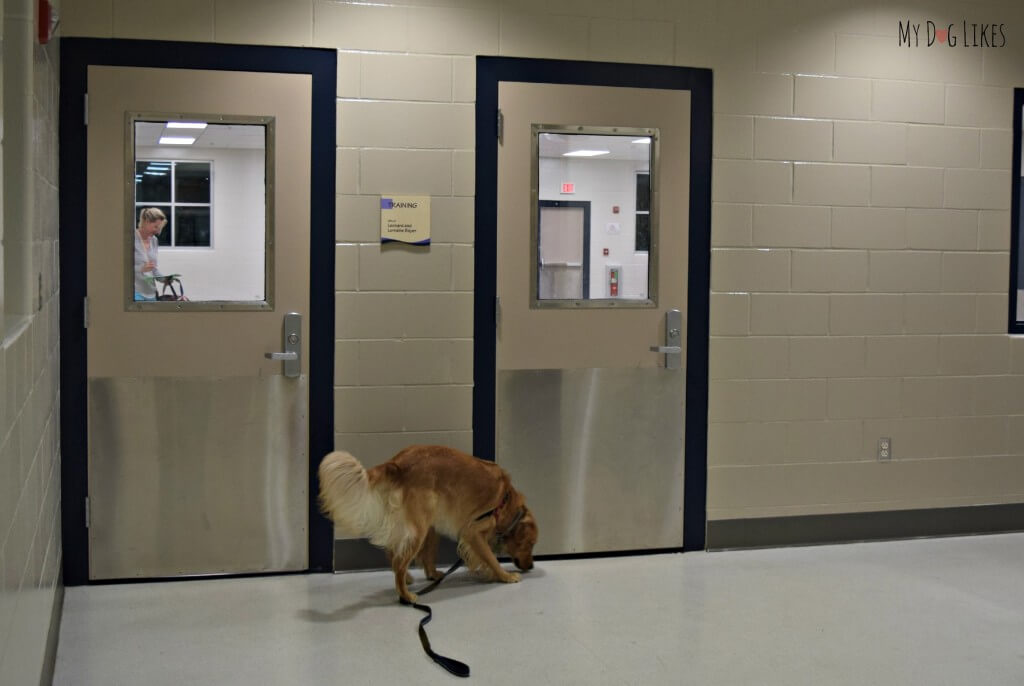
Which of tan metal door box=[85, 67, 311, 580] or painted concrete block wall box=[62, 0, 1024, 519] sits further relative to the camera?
painted concrete block wall box=[62, 0, 1024, 519]

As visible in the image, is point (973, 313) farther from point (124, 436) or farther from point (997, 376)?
point (124, 436)

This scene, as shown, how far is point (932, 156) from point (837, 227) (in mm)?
620

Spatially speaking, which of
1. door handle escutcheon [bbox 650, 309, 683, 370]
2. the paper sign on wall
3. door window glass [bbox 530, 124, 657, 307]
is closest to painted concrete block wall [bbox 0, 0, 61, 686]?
the paper sign on wall

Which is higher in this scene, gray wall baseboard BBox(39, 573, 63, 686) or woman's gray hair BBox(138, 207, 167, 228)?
woman's gray hair BBox(138, 207, 167, 228)

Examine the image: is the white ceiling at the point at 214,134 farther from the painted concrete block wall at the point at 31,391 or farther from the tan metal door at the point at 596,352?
the tan metal door at the point at 596,352

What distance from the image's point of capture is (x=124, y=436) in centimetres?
431

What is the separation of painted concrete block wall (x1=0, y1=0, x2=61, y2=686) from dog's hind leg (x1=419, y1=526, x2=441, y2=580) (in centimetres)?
142

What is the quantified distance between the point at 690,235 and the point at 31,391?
299cm

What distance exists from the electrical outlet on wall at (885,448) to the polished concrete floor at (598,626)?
0.51 m

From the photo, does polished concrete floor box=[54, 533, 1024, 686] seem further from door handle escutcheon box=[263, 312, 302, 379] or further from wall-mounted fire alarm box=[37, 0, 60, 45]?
wall-mounted fire alarm box=[37, 0, 60, 45]

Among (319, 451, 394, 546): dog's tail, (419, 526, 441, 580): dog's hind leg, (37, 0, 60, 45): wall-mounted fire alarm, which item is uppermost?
(37, 0, 60, 45): wall-mounted fire alarm

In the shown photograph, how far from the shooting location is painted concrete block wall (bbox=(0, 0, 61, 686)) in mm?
2098

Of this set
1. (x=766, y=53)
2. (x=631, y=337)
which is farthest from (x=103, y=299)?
(x=766, y=53)

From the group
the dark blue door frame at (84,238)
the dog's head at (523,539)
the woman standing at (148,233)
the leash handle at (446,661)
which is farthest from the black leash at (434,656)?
the woman standing at (148,233)
